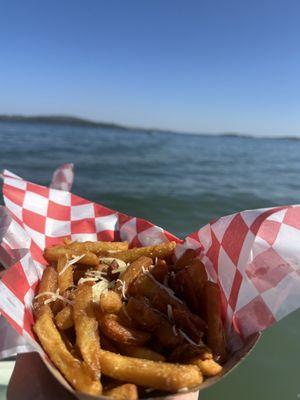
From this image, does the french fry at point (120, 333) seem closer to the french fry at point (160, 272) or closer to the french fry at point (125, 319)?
the french fry at point (125, 319)

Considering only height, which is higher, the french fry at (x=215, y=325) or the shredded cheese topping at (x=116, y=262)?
Result: the shredded cheese topping at (x=116, y=262)

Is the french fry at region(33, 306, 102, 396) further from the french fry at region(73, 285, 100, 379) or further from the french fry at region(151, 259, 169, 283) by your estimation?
the french fry at region(151, 259, 169, 283)

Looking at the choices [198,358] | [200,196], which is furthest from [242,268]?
[200,196]

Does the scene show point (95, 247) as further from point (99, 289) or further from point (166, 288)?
point (166, 288)

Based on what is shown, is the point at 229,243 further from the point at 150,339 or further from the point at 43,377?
the point at 43,377

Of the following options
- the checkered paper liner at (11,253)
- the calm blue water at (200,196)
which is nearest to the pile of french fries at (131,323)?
the checkered paper liner at (11,253)

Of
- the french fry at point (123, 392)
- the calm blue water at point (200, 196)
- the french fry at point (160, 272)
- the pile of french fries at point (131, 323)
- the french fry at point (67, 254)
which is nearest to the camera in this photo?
the french fry at point (123, 392)

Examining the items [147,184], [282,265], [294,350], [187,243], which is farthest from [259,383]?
[147,184]

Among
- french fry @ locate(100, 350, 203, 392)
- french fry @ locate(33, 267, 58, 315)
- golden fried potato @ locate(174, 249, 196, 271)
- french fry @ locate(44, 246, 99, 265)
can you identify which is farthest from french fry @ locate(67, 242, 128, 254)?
french fry @ locate(100, 350, 203, 392)
